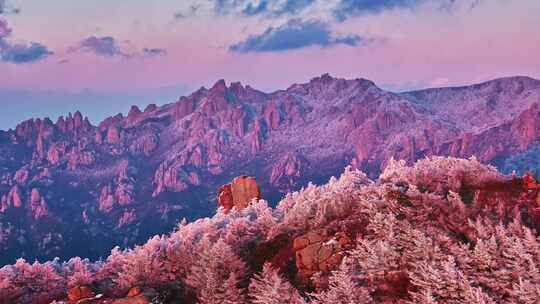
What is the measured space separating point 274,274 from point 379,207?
660 centimetres

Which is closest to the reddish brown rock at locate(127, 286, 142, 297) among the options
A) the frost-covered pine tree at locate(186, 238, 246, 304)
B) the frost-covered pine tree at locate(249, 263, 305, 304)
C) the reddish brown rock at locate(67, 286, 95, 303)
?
the frost-covered pine tree at locate(186, 238, 246, 304)

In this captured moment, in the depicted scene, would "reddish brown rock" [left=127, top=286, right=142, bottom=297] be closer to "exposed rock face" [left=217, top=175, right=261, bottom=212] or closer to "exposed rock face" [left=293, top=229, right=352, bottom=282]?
"exposed rock face" [left=293, top=229, right=352, bottom=282]

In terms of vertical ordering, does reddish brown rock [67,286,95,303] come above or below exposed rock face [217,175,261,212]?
below

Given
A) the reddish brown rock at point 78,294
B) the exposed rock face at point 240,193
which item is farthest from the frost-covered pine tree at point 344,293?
the exposed rock face at point 240,193

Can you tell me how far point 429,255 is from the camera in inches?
900

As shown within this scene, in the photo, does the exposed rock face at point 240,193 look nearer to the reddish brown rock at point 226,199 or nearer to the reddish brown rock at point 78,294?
the reddish brown rock at point 226,199

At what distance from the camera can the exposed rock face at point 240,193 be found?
180 ft

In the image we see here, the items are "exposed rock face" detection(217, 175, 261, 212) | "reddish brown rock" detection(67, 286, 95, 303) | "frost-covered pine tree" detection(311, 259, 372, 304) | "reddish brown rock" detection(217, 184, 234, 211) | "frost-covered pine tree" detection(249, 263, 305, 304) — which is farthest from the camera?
"reddish brown rock" detection(217, 184, 234, 211)

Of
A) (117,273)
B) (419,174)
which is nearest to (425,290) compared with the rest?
(419,174)

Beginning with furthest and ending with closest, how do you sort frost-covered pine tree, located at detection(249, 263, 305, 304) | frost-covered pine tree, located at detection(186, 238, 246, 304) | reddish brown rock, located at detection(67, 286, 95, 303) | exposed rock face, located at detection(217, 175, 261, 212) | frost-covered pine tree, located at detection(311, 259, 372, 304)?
exposed rock face, located at detection(217, 175, 261, 212) → reddish brown rock, located at detection(67, 286, 95, 303) → frost-covered pine tree, located at detection(186, 238, 246, 304) → frost-covered pine tree, located at detection(249, 263, 305, 304) → frost-covered pine tree, located at detection(311, 259, 372, 304)

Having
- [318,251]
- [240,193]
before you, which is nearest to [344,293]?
[318,251]

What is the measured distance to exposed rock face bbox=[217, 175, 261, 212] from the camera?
180 feet

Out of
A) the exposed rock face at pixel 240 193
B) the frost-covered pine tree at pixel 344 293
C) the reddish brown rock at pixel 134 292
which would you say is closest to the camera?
the frost-covered pine tree at pixel 344 293

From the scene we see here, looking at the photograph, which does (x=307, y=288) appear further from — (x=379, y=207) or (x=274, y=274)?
(x=379, y=207)
